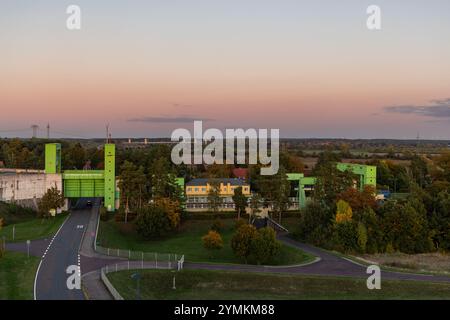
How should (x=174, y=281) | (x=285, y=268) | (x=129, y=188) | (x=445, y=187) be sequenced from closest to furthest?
1. (x=174, y=281)
2. (x=285, y=268)
3. (x=129, y=188)
4. (x=445, y=187)

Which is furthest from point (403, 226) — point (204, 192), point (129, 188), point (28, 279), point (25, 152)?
point (25, 152)

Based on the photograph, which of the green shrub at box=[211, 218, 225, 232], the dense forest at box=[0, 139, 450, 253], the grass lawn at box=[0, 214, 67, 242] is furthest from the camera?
the green shrub at box=[211, 218, 225, 232]

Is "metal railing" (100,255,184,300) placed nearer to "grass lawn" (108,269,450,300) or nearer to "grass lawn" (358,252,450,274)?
"grass lawn" (108,269,450,300)

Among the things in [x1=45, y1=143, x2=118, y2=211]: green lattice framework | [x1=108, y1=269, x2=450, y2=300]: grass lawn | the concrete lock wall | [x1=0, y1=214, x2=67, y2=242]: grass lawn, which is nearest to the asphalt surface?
[x1=0, y1=214, x2=67, y2=242]: grass lawn

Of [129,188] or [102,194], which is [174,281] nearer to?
[129,188]

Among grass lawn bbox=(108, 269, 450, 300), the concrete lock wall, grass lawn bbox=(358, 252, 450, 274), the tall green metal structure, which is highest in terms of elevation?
the tall green metal structure

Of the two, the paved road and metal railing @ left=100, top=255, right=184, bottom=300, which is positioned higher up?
metal railing @ left=100, top=255, right=184, bottom=300

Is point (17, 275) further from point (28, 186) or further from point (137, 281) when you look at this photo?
point (28, 186)
